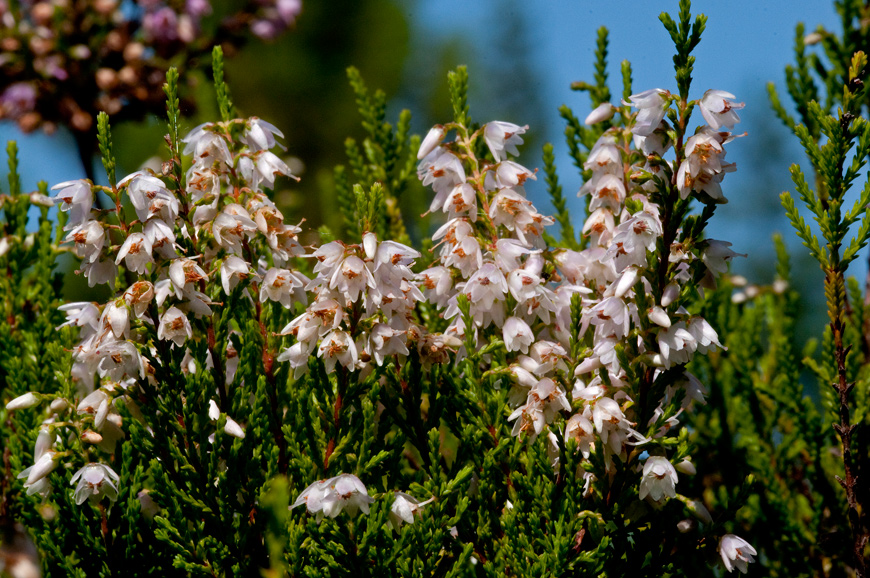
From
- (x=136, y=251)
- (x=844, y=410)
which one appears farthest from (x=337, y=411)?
(x=844, y=410)

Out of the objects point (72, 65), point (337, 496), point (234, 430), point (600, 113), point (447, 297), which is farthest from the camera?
point (72, 65)

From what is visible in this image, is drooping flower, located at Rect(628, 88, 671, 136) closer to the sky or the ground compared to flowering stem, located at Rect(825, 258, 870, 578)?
closer to the sky

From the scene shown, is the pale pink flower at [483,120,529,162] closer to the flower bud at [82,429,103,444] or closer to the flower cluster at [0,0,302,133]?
the flower bud at [82,429,103,444]

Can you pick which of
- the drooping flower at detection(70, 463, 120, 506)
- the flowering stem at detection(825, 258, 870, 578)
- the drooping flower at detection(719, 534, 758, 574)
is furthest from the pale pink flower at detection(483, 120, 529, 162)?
the drooping flower at detection(70, 463, 120, 506)

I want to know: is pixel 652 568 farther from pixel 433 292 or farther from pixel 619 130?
pixel 619 130

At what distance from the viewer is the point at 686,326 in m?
1.35

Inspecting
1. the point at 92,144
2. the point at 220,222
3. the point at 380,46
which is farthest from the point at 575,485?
the point at 380,46

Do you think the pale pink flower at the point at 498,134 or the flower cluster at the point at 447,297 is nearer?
the flower cluster at the point at 447,297

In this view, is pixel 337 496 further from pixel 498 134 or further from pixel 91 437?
pixel 498 134

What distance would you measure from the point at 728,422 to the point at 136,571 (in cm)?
181

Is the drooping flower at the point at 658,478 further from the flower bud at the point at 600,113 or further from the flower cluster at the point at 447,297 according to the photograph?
the flower bud at the point at 600,113

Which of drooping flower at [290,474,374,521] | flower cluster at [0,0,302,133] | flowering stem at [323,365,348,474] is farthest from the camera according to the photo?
flower cluster at [0,0,302,133]

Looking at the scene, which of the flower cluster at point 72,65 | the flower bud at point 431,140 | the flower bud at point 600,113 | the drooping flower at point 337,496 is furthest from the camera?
the flower cluster at point 72,65

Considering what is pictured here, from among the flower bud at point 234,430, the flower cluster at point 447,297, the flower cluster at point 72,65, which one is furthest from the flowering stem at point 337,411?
the flower cluster at point 72,65
